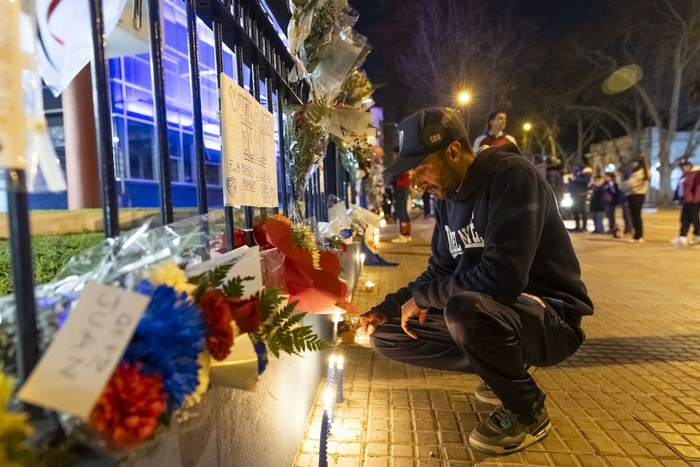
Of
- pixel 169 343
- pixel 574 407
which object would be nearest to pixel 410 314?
pixel 574 407

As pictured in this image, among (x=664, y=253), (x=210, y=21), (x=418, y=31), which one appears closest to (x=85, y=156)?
(x=210, y=21)

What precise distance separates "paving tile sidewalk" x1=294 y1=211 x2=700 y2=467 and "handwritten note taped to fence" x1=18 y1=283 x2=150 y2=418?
5.76 ft

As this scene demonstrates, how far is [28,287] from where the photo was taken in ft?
3.58

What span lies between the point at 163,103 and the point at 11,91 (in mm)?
774

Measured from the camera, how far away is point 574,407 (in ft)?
9.86

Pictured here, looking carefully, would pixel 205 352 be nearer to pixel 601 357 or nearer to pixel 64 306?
pixel 64 306

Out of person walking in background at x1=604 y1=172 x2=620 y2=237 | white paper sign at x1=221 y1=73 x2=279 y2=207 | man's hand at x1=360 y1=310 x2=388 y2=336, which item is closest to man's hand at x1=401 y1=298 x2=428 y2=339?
man's hand at x1=360 y1=310 x2=388 y2=336

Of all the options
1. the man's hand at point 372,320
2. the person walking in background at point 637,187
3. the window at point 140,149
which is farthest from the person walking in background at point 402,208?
the man's hand at point 372,320

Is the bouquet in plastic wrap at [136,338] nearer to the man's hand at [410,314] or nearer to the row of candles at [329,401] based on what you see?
the row of candles at [329,401]

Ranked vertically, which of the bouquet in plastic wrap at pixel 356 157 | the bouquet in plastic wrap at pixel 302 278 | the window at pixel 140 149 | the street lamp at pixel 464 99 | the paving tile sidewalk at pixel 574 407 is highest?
the street lamp at pixel 464 99

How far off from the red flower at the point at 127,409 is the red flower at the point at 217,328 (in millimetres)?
165

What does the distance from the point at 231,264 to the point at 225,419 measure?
511 mm

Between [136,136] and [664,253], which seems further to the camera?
[136,136]

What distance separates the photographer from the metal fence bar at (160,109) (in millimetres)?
1762
